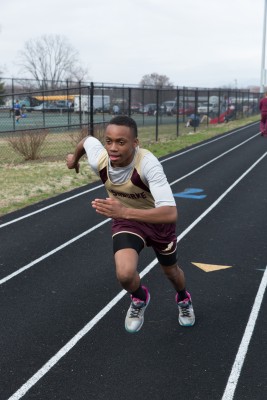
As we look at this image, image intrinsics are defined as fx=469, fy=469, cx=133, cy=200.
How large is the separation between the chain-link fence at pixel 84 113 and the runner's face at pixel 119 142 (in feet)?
32.5

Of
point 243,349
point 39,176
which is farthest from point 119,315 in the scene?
point 39,176

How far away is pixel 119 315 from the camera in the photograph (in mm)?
4570

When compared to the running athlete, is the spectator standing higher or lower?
higher

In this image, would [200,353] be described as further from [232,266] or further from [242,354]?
[232,266]

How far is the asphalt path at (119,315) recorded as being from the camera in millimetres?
3475

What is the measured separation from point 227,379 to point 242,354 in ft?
1.34

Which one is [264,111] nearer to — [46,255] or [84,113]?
[46,255]

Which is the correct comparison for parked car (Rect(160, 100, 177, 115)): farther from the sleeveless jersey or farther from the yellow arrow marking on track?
the sleeveless jersey

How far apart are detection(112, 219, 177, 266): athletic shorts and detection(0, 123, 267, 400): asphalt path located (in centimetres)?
84

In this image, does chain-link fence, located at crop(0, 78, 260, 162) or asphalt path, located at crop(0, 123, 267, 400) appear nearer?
asphalt path, located at crop(0, 123, 267, 400)

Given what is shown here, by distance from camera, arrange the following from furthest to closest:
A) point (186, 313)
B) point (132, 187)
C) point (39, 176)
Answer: point (39, 176)
point (186, 313)
point (132, 187)

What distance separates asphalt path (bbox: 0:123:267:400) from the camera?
3.47 metres

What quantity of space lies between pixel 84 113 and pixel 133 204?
29.7 meters

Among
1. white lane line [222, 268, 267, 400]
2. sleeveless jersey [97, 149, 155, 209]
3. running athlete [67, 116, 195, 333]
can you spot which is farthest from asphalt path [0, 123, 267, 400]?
sleeveless jersey [97, 149, 155, 209]
